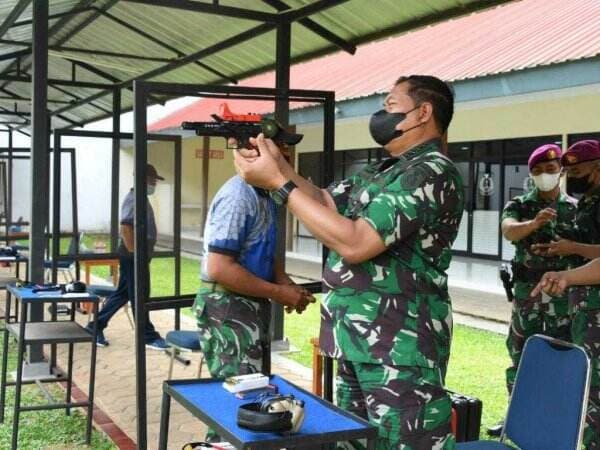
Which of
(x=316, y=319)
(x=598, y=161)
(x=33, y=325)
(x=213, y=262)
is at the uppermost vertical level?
(x=598, y=161)

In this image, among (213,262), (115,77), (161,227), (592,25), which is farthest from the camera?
(115,77)

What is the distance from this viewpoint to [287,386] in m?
2.36

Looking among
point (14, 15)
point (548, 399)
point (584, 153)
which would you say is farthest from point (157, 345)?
point (548, 399)

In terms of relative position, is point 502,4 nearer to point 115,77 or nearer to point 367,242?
point 367,242

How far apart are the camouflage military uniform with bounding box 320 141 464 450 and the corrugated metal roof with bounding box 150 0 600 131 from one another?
201 inches

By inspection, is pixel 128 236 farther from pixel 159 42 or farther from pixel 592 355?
pixel 592 355

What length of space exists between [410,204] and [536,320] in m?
2.45

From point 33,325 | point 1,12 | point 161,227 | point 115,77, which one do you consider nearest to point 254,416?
point 33,325

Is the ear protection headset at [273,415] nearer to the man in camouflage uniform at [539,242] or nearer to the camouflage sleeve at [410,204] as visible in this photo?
the camouflage sleeve at [410,204]

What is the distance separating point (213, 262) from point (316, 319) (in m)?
6.20

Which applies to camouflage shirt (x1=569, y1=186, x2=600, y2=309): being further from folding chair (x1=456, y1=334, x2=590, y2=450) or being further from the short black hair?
the short black hair

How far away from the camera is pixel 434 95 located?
7.24 feet

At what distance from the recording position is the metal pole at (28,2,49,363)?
568 cm

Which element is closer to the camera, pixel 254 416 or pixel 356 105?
pixel 254 416
